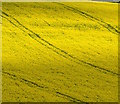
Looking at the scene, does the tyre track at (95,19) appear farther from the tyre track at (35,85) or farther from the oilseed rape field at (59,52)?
the tyre track at (35,85)

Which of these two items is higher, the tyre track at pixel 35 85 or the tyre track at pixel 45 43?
the tyre track at pixel 45 43

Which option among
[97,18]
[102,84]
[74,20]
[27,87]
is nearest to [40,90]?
[27,87]

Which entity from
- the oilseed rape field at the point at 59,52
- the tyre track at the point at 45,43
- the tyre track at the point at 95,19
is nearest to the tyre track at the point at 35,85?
the oilseed rape field at the point at 59,52

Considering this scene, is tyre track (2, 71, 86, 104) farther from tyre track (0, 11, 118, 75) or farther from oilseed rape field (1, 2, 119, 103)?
tyre track (0, 11, 118, 75)

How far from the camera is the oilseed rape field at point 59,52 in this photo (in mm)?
15773

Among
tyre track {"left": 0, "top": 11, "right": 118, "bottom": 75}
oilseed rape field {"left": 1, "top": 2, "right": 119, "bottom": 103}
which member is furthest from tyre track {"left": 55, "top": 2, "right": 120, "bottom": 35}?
tyre track {"left": 0, "top": 11, "right": 118, "bottom": 75}

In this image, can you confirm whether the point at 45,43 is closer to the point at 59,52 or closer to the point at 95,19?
the point at 59,52

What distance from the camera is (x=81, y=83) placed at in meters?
16.8

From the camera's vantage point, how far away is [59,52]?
20.3 meters

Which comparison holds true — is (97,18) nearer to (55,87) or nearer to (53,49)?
(53,49)

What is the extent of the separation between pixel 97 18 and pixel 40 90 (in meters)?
13.3

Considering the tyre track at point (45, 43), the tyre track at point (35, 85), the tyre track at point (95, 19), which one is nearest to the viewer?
the tyre track at point (35, 85)

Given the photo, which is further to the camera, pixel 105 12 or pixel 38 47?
pixel 105 12

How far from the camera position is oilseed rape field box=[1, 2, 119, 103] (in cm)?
1577
